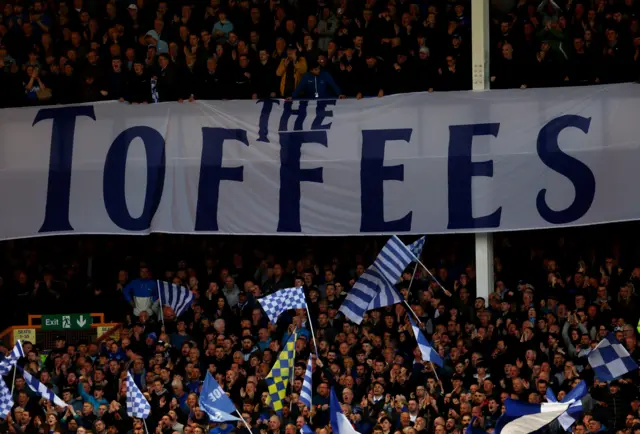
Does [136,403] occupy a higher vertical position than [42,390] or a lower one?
lower

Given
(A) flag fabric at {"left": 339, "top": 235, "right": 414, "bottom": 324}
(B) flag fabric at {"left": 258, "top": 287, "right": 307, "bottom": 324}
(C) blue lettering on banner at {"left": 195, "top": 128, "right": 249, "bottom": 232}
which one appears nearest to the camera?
(B) flag fabric at {"left": 258, "top": 287, "right": 307, "bottom": 324}

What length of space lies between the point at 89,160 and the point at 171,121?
4.74 ft

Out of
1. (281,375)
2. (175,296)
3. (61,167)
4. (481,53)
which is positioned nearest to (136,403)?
(281,375)

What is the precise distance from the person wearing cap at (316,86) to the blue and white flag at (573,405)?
7.43 metres

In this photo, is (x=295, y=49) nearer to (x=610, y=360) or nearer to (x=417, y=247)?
(x=417, y=247)

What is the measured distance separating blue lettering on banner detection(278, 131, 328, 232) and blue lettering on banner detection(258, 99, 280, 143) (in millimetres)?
280

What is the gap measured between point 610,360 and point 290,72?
24.9 ft

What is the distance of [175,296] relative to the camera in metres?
28.7

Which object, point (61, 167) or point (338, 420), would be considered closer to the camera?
point (338, 420)

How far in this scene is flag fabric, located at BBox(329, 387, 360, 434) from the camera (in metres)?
23.3

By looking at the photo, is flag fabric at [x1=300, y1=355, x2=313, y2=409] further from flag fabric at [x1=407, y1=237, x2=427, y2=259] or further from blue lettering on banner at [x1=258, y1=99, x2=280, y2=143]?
blue lettering on banner at [x1=258, y1=99, x2=280, y2=143]

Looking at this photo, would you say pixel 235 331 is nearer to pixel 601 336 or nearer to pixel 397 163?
pixel 397 163

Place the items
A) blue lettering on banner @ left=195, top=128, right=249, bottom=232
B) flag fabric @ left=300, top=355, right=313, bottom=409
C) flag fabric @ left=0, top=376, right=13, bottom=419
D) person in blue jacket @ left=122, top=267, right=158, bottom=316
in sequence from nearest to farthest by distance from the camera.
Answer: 1. flag fabric @ left=300, top=355, right=313, bottom=409
2. flag fabric @ left=0, top=376, right=13, bottom=419
3. blue lettering on banner @ left=195, top=128, right=249, bottom=232
4. person in blue jacket @ left=122, top=267, right=158, bottom=316

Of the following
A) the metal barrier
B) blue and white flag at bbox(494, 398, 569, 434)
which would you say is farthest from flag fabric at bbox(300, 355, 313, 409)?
the metal barrier
